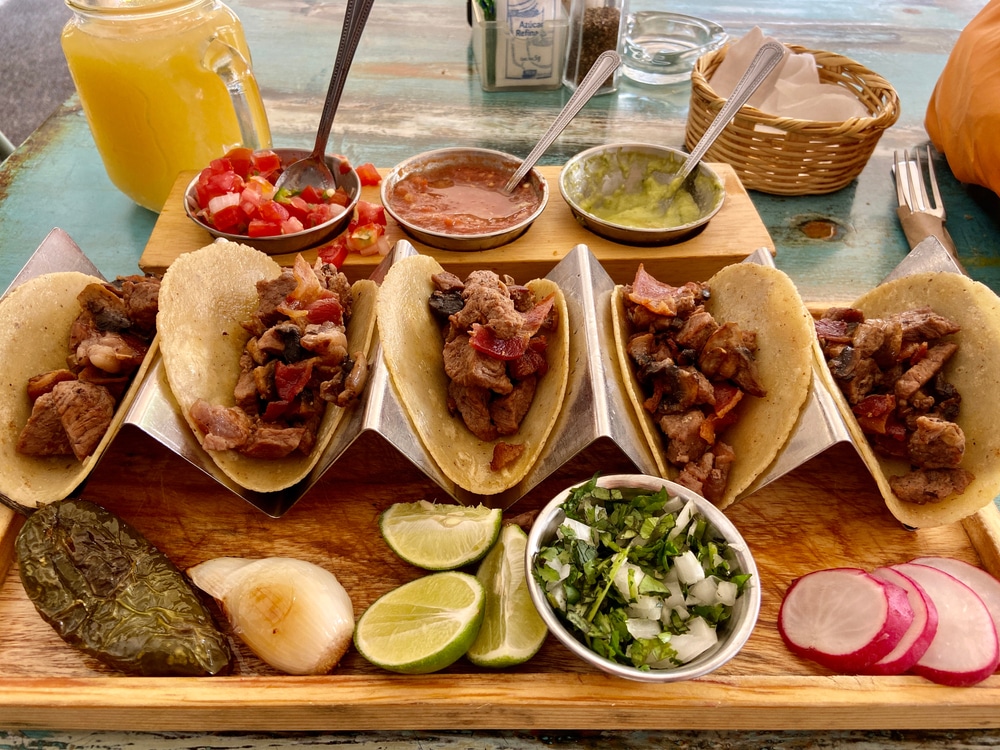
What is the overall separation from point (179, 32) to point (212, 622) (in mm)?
2901

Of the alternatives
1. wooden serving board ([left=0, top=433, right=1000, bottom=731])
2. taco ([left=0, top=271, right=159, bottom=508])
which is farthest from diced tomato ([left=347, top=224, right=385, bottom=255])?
wooden serving board ([left=0, top=433, right=1000, bottom=731])

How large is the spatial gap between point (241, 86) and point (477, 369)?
7.53 feet

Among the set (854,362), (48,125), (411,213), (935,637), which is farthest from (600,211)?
(48,125)

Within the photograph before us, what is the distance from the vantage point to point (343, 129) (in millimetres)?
4906

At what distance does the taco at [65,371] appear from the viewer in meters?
2.37

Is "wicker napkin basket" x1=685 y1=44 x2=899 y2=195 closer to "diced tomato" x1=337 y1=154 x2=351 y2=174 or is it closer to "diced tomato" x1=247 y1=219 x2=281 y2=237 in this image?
"diced tomato" x1=337 y1=154 x2=351 y2=174

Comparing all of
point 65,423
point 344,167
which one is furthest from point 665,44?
point 65,423

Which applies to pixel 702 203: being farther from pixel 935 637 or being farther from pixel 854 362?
pixel 935 637

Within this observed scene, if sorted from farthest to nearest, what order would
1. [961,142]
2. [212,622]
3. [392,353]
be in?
[961,142] → [392,353] → [212,622]

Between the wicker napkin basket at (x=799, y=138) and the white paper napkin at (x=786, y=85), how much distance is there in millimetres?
93

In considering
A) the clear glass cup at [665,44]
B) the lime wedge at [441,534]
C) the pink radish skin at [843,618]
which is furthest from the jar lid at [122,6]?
the pink radish skin at [843,618]

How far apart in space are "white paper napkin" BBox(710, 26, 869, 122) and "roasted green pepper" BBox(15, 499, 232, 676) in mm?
4191

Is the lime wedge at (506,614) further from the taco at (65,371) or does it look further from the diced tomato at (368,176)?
the diced tomato at (368,176)

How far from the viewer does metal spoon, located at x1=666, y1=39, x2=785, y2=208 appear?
346 centimetres
